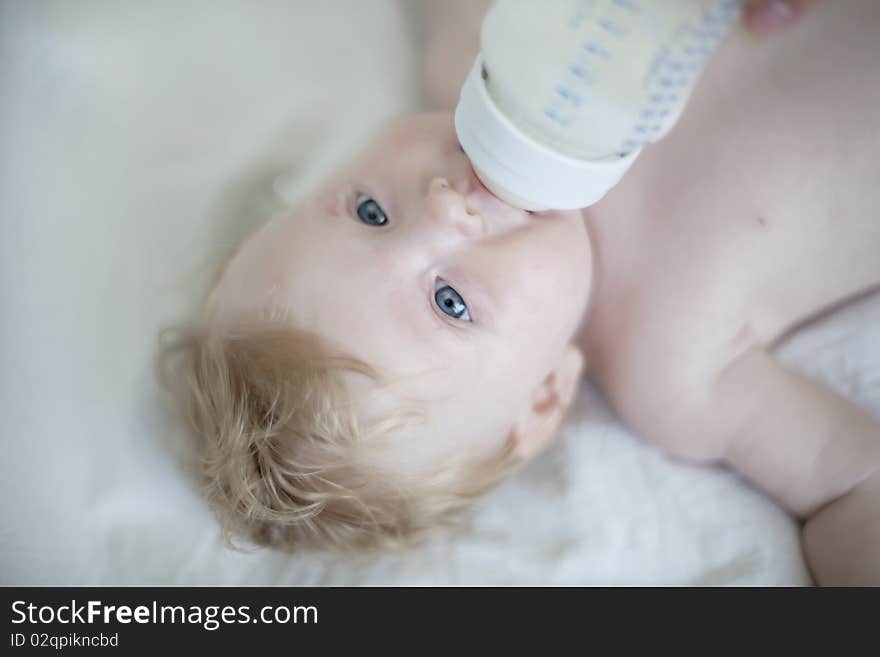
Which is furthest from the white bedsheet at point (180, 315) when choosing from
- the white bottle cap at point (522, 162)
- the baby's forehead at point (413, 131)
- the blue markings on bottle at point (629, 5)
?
the blue markings on bottle at point (629, 5)

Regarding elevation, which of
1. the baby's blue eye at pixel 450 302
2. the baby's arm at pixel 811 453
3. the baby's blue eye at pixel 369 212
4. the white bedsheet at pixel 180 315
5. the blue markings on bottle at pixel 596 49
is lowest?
the white bedsheet at pixel 180 315

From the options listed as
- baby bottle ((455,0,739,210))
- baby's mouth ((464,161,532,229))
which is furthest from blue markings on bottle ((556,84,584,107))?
baby's mouth ((464,161,532,229))

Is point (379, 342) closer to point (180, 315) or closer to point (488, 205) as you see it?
point (488, 205)

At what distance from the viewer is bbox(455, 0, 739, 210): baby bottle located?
0.62m

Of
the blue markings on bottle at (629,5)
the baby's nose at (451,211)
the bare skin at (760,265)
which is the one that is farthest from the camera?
the bare skin at (760,265)

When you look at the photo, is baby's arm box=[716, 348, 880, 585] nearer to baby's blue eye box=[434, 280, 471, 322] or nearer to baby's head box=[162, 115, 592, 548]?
baby's head box=[162, 115, 592, 548]

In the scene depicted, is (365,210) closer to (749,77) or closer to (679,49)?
(679,49)

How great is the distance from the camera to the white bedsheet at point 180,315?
90cm

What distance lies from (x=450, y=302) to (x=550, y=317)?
0.36ft

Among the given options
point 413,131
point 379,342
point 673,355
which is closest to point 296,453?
point 379,342

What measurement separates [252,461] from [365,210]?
0.94ft

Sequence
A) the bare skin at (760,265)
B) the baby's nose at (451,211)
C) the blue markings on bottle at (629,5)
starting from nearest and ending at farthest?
the blue markings on bottle at (629,5) → the baby's nose at (451,211) → the bare skin at (760,265)

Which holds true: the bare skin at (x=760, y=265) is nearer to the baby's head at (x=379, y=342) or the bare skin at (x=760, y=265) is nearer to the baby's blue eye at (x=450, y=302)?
the baby's head at (x=379, y=342)
